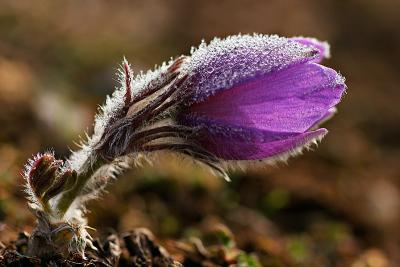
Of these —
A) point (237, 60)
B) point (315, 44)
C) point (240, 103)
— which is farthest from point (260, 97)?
point (315, 44)

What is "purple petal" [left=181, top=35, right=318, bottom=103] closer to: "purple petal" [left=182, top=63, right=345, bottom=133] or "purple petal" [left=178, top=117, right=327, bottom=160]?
"purple petal" [left=182, top=63, right=345, bottom=133]

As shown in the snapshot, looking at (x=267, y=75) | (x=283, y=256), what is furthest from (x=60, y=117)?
(x=267, y=75)

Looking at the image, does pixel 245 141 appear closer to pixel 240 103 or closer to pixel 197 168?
pixel 240 103

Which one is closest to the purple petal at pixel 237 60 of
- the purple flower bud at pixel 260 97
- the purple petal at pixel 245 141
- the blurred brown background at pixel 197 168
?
the purple flower bud at pixel 260 97

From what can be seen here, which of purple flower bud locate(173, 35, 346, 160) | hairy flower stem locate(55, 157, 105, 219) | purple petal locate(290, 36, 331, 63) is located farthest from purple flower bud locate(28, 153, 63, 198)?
purple petal locate(290, 36, 331, 63)

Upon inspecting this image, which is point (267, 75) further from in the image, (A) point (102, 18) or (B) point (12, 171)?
(A) point (102, 18)

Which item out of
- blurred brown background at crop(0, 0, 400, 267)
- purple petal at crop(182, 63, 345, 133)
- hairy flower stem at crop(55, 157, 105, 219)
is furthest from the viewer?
blurred brown background at crop(0, 0, 400, 267)
